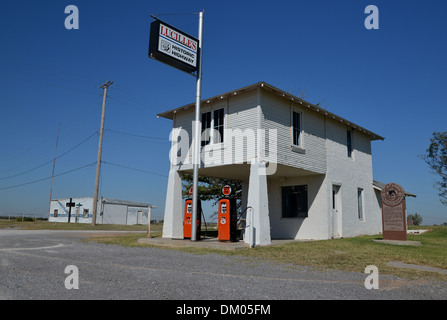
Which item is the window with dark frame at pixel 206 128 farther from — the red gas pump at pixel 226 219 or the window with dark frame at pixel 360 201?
the window with dark frame at pixel 360 201

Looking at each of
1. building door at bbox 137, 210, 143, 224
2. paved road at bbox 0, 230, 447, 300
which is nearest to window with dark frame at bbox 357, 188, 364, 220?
paved road at bbox 0, 230, 447, 300

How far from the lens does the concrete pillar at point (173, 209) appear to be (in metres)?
16.7

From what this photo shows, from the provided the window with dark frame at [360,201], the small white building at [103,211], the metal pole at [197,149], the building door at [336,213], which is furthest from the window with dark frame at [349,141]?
the small white building at [103,211]

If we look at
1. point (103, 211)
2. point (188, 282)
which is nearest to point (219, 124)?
point (188, 282)

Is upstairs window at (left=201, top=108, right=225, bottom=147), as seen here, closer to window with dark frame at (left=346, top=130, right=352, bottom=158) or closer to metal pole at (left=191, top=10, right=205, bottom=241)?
metal pole at (left=191, top=10, right=205, bottom=241)

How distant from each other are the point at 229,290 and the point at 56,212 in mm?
53650

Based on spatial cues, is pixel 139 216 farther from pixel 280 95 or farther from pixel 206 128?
pixel 280 95

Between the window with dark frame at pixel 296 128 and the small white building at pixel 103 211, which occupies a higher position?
the window with dark frame at pixel 296 128

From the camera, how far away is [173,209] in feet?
55.3

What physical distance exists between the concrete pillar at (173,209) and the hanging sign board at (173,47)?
5277 millimetres

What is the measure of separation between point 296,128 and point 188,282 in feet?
38.4

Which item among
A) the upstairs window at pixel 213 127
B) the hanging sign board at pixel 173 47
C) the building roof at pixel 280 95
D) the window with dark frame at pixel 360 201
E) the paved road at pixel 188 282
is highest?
the hanging sign board at pixel 173 47

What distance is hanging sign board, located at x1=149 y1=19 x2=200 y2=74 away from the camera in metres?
13.6
